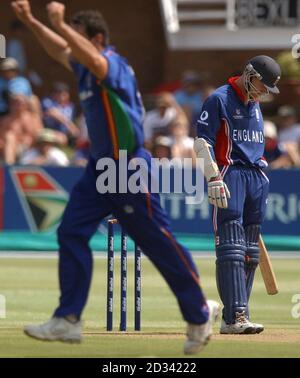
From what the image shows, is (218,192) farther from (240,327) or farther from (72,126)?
(72,126)

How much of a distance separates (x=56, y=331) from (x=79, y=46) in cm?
190

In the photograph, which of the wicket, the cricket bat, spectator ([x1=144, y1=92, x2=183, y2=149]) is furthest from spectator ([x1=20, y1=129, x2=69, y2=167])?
the wicket

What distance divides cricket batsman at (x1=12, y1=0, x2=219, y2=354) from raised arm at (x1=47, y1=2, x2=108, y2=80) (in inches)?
0.4

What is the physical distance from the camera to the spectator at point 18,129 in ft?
68.4

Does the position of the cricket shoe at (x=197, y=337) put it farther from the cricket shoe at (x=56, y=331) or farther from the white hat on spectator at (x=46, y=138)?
the white hat on spectator at (x=46, y=138)

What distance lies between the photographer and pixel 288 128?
2084 cm

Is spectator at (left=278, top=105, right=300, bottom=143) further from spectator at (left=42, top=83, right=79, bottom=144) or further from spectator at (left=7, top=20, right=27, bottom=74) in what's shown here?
spectator at (left=7, top=20, right=27, bottom=74)

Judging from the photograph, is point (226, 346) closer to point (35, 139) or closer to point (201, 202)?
point (201, 202)

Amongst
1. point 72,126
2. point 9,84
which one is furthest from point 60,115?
point 9,84

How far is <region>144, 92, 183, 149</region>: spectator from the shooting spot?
20.3 meters

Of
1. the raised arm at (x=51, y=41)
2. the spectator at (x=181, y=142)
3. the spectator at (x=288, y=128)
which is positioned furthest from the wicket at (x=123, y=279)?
the spectator at (x=288, y=128)

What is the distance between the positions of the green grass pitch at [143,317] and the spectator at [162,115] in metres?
3.69

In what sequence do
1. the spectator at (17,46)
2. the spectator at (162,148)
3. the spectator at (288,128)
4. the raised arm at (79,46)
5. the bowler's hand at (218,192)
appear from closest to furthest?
the raised arm at (79,46) < the bowler's hand at (218,192) < the spectator at (162,148) < the spectator at (288,128) < the spectator at (17,46)

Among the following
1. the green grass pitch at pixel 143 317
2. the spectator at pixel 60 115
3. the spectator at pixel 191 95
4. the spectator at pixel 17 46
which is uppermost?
the spectator at pixel 17 46
